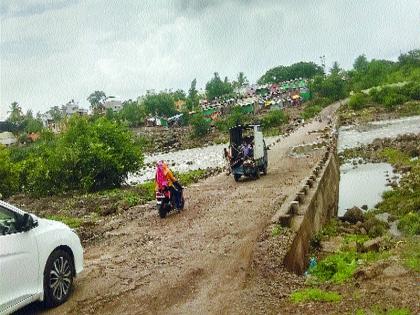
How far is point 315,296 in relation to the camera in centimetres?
685

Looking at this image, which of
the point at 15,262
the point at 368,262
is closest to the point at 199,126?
the point at 368,262

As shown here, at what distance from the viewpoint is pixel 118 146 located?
2611cm

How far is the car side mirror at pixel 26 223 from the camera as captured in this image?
21.5 feet

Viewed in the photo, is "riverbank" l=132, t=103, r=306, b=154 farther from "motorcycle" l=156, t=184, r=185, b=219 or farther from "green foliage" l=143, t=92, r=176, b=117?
"motorcycle" l=156, t=184, r=185, b=219

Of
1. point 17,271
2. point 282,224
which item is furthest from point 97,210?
point 17,271

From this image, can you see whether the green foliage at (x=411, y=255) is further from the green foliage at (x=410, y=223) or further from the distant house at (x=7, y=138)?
the distant house at (x=7, y=138)

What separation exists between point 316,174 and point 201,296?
13020 millimetres

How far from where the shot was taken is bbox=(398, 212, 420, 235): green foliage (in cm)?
1530

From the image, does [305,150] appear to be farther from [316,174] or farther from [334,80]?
[334,80]

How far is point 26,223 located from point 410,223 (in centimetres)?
1329

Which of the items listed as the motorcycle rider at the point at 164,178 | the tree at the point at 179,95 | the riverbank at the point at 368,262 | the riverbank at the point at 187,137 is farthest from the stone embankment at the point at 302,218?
the tree at the point at 179,95

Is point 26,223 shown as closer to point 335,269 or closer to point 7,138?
point 335,269

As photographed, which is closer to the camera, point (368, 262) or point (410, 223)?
point (368, 262)

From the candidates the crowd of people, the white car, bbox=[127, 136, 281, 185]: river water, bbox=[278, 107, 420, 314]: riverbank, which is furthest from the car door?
the crowd of people
